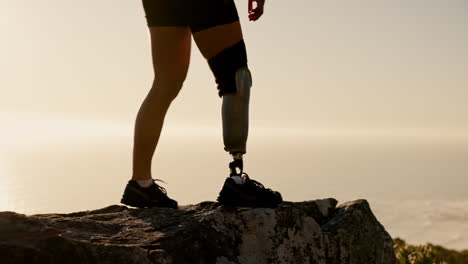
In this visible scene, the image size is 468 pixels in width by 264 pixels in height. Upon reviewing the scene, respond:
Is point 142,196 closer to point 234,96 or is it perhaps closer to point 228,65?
point 234,96

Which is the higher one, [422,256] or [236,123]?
[236,123]

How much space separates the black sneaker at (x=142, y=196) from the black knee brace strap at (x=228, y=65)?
1270 millimetres

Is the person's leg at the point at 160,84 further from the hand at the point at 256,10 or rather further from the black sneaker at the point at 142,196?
the hand at the point at 256,10

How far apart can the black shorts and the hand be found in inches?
17.4

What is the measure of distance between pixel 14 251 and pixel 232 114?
7.78 feet

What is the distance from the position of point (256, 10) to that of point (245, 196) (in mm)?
1983

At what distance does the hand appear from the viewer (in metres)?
4.95

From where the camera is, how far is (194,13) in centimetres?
444

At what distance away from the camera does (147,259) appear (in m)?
3.19

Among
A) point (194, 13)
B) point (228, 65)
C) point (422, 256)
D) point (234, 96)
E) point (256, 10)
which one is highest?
point (256, 10)

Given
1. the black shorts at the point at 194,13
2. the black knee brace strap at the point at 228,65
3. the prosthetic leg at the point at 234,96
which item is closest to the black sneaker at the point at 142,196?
the prosthetic leg at the point at 234,96

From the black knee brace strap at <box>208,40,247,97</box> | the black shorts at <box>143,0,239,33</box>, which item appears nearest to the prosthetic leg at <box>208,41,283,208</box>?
the black knee brace strap at <box>208,40,247,97</box>

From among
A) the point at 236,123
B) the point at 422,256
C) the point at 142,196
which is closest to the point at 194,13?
the point at 236,123

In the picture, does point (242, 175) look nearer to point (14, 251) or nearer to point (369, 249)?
point (369, 249)
